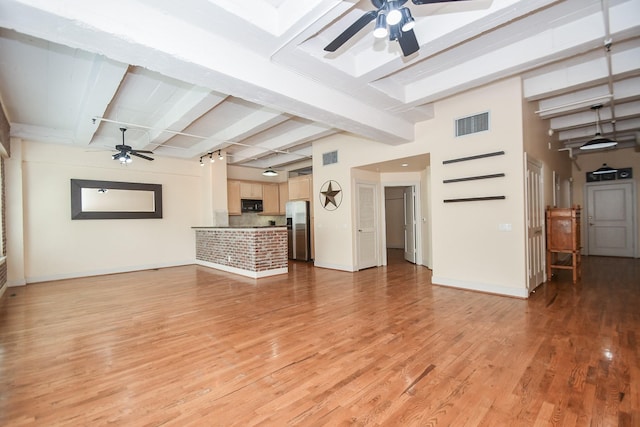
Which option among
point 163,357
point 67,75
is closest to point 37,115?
point 67,75

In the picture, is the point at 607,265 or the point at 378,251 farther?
the point at 378,251

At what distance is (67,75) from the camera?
393cm

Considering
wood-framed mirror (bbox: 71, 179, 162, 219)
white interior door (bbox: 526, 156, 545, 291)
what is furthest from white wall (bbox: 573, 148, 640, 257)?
wood-framed mirror (bbox: 71, 179, 162, 219)

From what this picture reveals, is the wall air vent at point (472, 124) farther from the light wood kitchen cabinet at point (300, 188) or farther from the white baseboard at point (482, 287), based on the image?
the light wood kitchen cabinet at point (300, 188)

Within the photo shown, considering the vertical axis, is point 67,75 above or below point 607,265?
above

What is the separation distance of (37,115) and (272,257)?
197 inches

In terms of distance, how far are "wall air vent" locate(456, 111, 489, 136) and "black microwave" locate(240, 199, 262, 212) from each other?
6522 millimetres

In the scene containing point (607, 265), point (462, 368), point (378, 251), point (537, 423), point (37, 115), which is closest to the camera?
point (537, 423)

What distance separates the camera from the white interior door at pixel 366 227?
6813 mm

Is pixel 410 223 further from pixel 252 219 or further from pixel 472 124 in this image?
pixel 252 219

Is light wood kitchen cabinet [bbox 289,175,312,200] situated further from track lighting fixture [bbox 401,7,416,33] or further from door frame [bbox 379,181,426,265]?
track lighting fixture [bbox 401,7,416,33]

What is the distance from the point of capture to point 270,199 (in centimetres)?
1003

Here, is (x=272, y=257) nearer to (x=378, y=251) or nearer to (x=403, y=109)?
(x=378, y=251)

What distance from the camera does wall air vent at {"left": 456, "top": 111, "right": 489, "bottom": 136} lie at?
459cm
